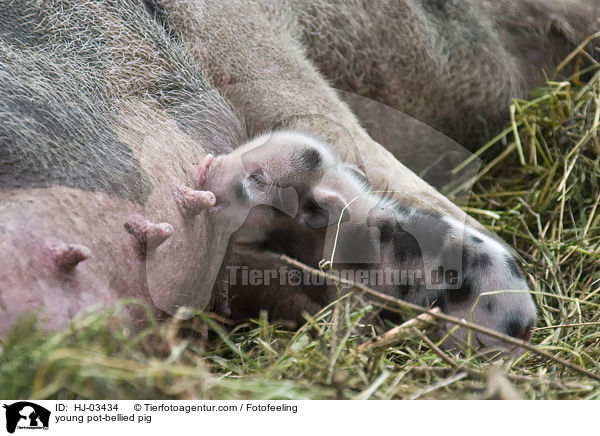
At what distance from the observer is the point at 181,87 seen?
7.10ft

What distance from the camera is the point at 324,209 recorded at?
1.85 m

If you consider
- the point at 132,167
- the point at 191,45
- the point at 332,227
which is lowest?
the point at 332,227

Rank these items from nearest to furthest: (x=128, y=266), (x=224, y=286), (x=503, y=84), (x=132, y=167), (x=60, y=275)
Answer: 1. (x=60, y=275)
2. (x=128, y=266)
3. (x=132, y=167)
4. (x=224, y=286)
5. (x=503, y=84)

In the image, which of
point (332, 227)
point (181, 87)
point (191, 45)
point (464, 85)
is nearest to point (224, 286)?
point (332, 227)

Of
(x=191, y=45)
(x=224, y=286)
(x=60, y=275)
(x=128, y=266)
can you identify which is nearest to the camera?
(x=60, y=275)

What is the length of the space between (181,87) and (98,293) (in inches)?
32.9

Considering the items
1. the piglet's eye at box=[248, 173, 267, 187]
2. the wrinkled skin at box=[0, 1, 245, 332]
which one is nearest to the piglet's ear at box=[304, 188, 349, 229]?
the piglet's eye at box=[248, 173, 267, 187]

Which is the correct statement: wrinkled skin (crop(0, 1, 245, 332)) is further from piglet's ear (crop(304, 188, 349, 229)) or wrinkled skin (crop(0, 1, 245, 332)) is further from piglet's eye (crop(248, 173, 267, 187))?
piglet's ear (crop(304, 188, 349, 229))

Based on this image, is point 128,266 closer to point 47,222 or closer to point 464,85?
point 47,222
